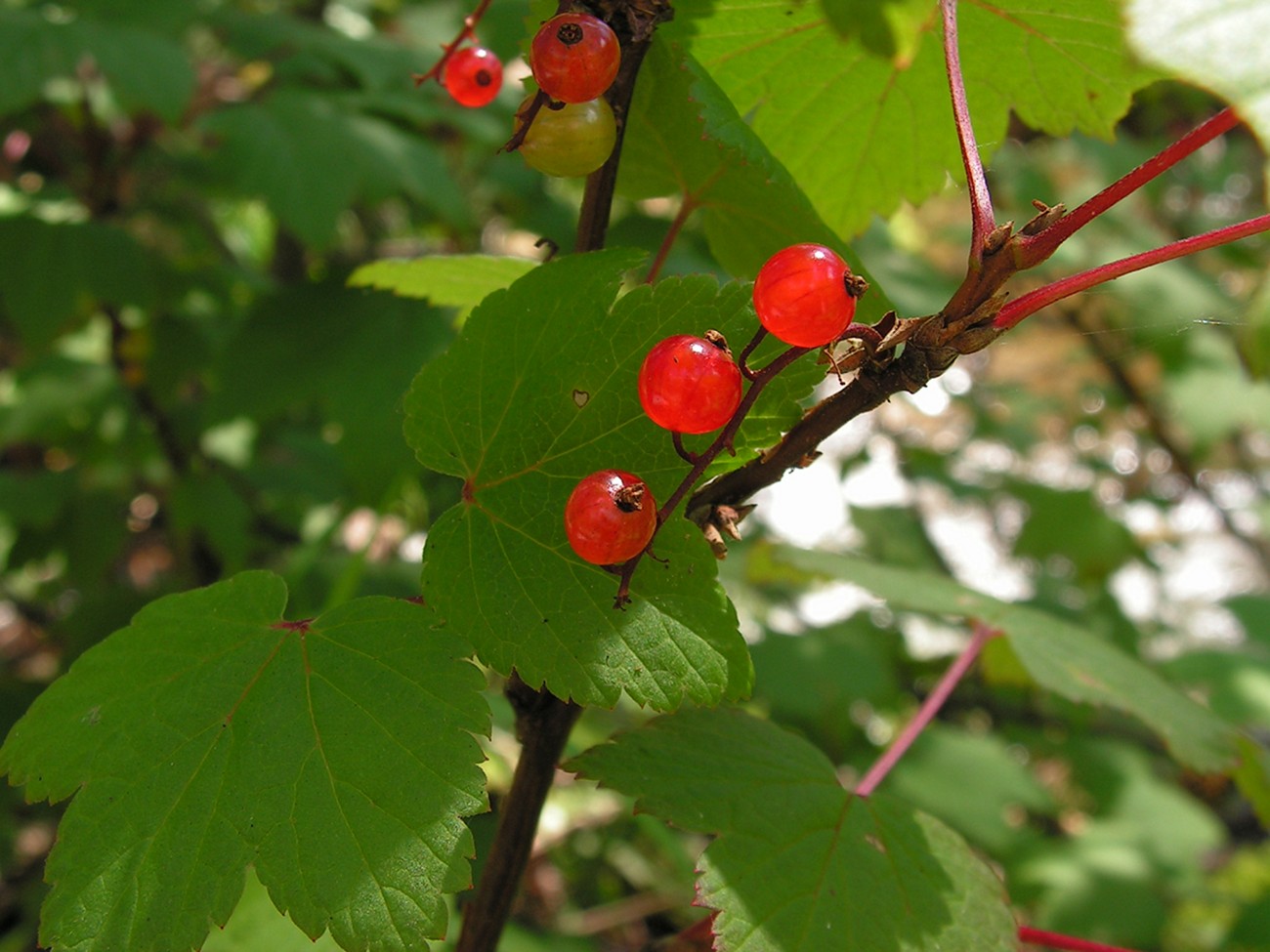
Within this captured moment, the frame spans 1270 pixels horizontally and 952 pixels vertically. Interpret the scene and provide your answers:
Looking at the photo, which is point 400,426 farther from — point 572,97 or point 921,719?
point 572,97

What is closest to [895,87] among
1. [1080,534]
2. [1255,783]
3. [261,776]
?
[261,776]

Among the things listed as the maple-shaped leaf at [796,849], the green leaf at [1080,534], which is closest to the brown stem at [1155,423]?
the green leaf at [1080,534]

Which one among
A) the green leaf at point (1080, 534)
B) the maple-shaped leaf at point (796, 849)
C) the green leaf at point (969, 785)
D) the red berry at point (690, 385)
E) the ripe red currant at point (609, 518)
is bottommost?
the green leaf at point (969, 785)

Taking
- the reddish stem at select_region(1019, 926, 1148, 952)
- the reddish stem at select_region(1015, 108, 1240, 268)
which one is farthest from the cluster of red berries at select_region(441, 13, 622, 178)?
the reddish stem at select_region(1019, 926, 1148, 952)

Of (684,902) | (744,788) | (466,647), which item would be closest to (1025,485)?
(684,902)

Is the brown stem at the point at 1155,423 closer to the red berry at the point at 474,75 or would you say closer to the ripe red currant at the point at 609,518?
the red berry at the point at 474,75

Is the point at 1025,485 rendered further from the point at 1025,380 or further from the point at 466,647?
the point at 466,647
